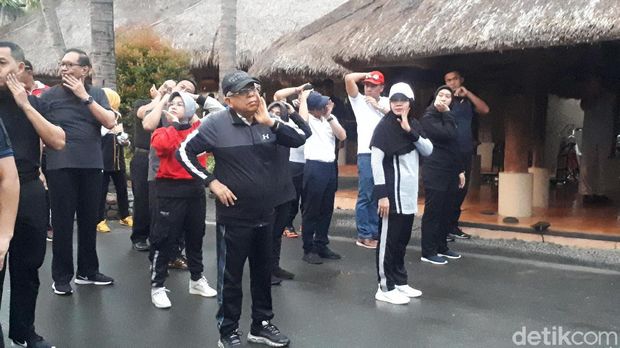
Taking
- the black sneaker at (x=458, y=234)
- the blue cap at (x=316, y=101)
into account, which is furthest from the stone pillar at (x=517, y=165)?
the blue cap at (x=316, y=101)

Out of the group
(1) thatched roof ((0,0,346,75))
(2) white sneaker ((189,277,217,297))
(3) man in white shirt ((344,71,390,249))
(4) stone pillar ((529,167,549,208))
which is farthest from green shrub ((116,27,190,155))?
(2) white sneaker ((189,277,217,297))

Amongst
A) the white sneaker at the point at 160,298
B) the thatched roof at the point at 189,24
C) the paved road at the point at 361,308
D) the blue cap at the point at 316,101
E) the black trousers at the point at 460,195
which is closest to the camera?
the paved road at the point at 361,308

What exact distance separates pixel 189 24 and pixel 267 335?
1199 centimetres

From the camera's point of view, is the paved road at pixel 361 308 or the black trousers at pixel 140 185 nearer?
the paved road at pixel 361 308

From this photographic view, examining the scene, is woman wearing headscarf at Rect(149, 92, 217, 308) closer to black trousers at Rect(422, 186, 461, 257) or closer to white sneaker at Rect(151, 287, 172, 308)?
white sneaker at Rect(151, 287, 172, 308)

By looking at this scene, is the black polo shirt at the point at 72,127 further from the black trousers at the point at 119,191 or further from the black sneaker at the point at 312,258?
the black trousers at the point at 119,191

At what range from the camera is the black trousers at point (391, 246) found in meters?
5.17

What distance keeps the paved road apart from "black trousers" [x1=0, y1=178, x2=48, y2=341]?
338mm

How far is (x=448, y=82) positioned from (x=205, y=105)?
9.79ft

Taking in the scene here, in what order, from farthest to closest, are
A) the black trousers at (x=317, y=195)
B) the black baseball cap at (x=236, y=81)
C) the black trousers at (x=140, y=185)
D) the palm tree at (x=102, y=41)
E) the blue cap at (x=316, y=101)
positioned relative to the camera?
the palm tree at (x=102, y=41) → the black trousers at (x=140, y=185) → the black trousers at (x=317, y=195) → the blue cap at (x=316, y=101) → the black baseball cap at (x=236, y=81)

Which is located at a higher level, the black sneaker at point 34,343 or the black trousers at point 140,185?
the black trousers at point 140,185

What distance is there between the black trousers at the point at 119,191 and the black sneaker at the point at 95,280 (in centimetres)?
214

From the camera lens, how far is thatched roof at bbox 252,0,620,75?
6754mm

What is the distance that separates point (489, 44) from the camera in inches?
285
